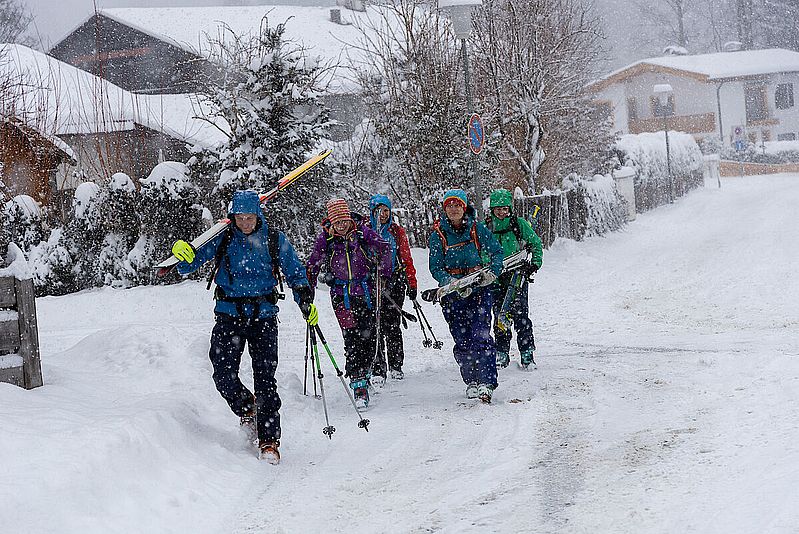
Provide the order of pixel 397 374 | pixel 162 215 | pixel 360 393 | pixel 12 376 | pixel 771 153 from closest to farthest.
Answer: pixel 12 376, pixel 360 393, pixel 397 374, pixel 162 215, pixel 771 153

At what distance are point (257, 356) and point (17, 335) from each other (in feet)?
6.57

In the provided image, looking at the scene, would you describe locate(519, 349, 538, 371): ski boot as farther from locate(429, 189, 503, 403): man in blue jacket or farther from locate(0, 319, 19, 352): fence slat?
locate(0, 319, 19, 352): fence slat

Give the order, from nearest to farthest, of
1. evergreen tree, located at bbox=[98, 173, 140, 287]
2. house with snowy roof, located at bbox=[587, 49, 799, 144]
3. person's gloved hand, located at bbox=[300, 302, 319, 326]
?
person's gloved hand, located at bbox=[300, 302, 319, 326] < evergreen tree, located at bbox=[98, 173, 140, 287] < house with snowy roof, located at bbox=[587, 49, 799, 144]

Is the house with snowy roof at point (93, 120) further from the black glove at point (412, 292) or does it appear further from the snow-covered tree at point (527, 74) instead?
the black glove at point (412, 292)

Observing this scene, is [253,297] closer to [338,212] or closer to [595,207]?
[338,212]

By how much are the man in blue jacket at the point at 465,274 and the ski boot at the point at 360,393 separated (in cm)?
86

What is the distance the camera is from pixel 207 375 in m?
8.31

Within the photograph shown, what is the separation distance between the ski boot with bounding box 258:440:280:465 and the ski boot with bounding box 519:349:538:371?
3464mm

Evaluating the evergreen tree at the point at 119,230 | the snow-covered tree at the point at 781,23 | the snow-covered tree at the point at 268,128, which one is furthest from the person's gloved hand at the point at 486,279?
the snow-covered tree at the point at 781,23

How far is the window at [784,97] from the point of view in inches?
2579

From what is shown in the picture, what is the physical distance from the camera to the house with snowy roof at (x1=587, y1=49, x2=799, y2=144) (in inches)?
2450

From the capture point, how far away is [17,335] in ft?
23.4

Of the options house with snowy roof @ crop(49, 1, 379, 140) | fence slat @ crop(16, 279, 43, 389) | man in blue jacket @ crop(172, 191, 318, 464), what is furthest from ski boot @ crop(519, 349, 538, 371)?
house with snowy roof @ crop(49, 1, 379, 140)

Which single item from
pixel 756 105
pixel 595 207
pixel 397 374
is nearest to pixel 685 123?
pixel 756 105
